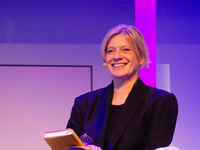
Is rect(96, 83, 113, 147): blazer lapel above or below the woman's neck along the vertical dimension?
below

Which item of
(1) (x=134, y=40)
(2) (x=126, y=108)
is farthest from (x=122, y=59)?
(2) (x=126, y=108)

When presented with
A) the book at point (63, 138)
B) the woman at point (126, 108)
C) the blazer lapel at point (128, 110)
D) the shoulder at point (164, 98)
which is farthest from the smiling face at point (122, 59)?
the book at point (63, 138)

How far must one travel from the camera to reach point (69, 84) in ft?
14.7

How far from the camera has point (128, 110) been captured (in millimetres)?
1746

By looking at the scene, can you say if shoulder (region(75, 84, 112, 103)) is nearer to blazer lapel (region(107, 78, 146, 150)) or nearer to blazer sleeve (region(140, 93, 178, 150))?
blazer lapel (region(107, 78, 146, 150))

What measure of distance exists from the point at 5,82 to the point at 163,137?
336 centimetres

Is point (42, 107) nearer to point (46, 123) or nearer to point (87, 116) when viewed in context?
point (46, 123)

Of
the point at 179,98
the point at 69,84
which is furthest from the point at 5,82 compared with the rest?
the point at 179,98

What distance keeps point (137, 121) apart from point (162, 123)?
15 centimetres

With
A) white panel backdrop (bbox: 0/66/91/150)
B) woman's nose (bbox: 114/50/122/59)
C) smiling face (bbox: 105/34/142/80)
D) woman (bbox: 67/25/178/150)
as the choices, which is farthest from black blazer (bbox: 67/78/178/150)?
white panel backdrop (bbox: 0/66/91/150)

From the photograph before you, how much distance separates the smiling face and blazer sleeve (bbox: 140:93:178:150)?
0.84 ft

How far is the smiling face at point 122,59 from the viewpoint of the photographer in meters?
1.77

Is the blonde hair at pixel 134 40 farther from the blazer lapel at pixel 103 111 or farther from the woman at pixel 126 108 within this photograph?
the blazer lapel at pixel 103 111

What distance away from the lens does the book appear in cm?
141
